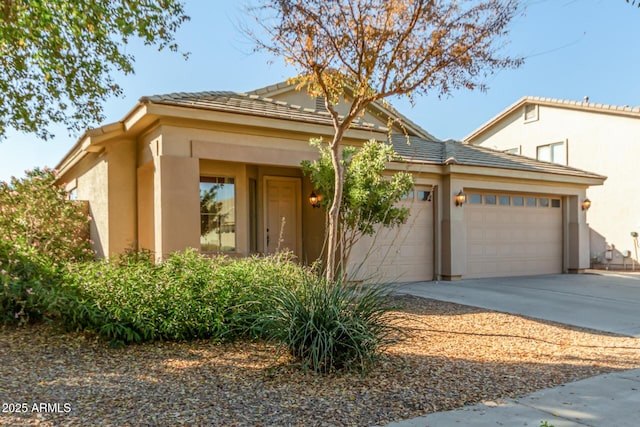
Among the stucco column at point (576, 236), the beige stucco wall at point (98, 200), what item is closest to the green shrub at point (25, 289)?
the beige stucco wall at point (98, 200)

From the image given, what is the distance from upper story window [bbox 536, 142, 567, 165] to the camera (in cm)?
1903

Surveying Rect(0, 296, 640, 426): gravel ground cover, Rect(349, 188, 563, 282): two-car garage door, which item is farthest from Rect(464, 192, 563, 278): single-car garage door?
Rect(0, 296, 640, 426): gravel ground cover

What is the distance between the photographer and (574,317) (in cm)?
783

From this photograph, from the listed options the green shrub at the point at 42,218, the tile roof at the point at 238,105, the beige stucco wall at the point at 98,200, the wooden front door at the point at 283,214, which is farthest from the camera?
the wooden front door at the point at 283,214

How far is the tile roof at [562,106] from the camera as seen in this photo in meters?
16.8

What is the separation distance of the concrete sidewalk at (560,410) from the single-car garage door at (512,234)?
8.42m

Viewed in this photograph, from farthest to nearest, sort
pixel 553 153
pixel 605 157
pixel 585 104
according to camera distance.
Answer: pixel 553 153, pixel 585 104, pixel 605 157

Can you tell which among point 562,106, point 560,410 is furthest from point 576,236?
point 560,410

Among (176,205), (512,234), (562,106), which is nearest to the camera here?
(176,205)

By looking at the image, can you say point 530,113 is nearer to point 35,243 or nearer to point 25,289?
point 35,243

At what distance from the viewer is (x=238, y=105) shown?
9094 mm

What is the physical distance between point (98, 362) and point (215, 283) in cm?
160

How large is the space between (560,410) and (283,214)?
26.8 ft

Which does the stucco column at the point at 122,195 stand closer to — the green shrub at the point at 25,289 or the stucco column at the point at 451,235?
the green shrub at the point at 25,289
